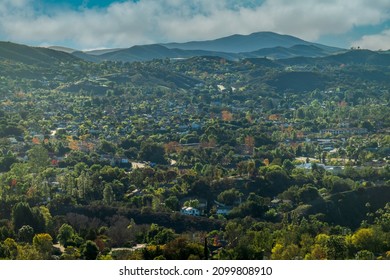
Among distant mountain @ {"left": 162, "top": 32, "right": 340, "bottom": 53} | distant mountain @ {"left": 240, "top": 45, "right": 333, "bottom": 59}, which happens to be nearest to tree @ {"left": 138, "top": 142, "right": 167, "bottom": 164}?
distant mountain @ {"left": 240, "top": 45, "right": 333, "bottom": 59}

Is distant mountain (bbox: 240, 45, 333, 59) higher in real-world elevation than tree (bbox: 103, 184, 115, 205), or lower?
higher

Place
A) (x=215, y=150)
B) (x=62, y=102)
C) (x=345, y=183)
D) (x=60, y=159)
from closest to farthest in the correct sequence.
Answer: (x=345, y=183) → (x=60, y=159) → (x=215, y=150) → (x=62, y=102)

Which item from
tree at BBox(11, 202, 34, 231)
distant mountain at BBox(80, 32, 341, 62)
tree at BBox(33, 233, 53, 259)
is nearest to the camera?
tree at BBox(33, 233, 53, 259)

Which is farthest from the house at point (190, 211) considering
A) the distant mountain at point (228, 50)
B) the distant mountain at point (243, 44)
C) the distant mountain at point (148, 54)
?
the distant mountain at point (243, 44)

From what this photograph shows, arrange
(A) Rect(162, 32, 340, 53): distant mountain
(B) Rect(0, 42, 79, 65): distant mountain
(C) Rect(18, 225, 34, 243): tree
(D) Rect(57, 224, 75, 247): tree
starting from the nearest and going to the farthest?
1. (D) Rect(57, 224, 75, 247): tree
2. (C) Rect(18, 225, 34, 243): tree
3. (B) Rect(0, 42, 79, 65): distant mountain
4. (A) Rect(162, 32, 340, 53): distant mountain

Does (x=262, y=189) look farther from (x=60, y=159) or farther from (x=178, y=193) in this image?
(x=60, y=159)

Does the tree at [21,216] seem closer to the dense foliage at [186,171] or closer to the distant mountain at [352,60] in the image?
the dense foliage at [186,171]

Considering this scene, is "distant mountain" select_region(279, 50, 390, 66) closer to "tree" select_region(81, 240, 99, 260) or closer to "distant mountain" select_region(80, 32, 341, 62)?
"distant mountain" select_region(80, 32, 341, 62)

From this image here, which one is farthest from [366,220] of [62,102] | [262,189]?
[62,102]
